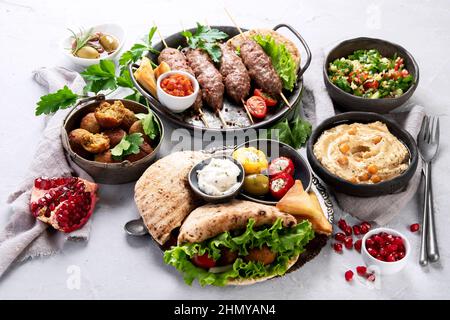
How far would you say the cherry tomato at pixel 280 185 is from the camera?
12.7 feet

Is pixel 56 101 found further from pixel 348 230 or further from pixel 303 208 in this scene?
pixel 348 230

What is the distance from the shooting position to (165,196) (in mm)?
3785

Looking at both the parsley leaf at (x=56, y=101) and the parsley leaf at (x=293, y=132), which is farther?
the parsley leaf at (x=293, y=132)

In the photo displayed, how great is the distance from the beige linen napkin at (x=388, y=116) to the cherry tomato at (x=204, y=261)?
1.13 m

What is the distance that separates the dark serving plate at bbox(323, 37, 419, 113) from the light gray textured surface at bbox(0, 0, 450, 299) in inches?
15.6

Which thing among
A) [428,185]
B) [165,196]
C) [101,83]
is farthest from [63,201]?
[428,185]

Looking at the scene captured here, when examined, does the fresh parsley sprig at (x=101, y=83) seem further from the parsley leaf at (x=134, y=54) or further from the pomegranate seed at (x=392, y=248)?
the pomegranate seed at (x=392, y=248)

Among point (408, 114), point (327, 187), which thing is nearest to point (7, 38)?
point (327, 187)

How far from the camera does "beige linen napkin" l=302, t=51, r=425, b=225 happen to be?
4.05 meters

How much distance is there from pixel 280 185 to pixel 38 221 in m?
1.63

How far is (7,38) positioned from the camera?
18.3 ft

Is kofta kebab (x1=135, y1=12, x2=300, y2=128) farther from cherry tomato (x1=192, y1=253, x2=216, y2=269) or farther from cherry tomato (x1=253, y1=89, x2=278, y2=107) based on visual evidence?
cherry tomato (x1=192, y1=253, x2=216, y2=269)

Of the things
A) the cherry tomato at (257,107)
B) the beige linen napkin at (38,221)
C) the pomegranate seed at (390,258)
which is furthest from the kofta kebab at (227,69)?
the pomegranate seed at (390,258)

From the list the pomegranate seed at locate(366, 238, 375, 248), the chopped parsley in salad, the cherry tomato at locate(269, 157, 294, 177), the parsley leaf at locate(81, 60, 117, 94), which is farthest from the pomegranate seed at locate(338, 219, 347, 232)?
the parsley leaf at locate(81, 60, 117, 94)
